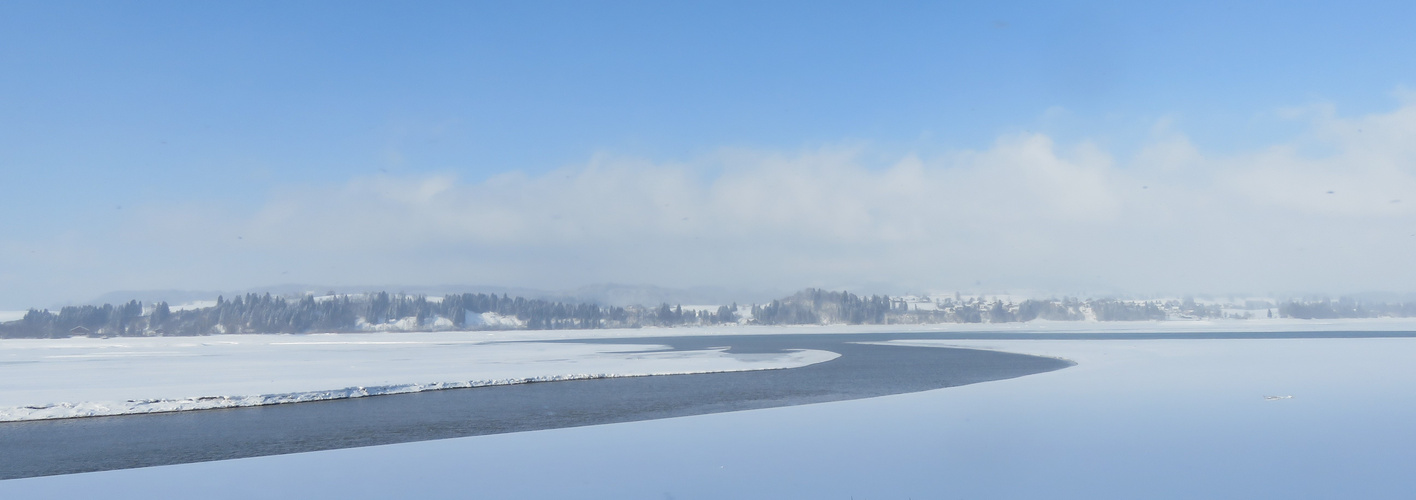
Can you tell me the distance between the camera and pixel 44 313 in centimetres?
15375

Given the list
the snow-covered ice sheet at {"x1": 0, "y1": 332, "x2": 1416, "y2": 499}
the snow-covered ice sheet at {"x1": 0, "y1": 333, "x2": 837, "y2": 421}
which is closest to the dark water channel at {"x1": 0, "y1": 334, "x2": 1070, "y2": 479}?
the snow-covered ice sheet at {"x1": 0, "y1": 333, "x2": 837, "y2": 421}

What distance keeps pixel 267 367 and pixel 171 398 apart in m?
13.9

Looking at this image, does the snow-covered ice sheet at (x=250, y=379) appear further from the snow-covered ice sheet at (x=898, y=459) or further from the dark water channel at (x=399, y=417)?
the snow-covered ice sheet at (x=898, y=459)

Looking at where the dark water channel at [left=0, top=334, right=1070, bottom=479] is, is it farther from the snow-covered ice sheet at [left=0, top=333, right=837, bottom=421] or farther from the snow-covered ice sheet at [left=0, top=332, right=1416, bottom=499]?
the snow-covered ice sheet at [left=0, top=332, right=1416, bottom=499]

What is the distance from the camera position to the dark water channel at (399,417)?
523 inches

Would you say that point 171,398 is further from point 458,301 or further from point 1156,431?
point 458,301

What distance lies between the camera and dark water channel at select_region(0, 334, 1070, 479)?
43.6ft

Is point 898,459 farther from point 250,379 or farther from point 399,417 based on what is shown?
point 250,379

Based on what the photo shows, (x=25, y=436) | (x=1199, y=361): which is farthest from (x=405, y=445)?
(x=1199, y=361)

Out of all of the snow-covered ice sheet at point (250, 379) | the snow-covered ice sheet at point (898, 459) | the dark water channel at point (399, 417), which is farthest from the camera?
the snow-covered ice sheet at point (250, 379)

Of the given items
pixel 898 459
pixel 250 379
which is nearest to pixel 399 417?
pixel 898 459

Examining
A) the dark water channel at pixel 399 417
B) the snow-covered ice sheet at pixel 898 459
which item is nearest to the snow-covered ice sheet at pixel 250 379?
the dark water channel at pixel 399 417

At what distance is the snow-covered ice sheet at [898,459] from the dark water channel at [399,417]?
4.01 ft

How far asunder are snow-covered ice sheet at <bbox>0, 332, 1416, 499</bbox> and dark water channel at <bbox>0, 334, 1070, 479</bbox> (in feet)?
4.01
